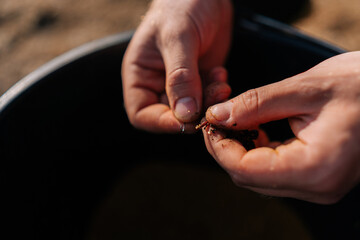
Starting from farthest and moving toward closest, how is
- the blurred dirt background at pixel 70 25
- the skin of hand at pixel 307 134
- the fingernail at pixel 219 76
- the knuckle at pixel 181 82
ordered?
the blurred dirt background at pixel 70 25, the fingernail at pixel 219 76, the knuckle at pixel 181 82, the skin of hand at pixel 307 134

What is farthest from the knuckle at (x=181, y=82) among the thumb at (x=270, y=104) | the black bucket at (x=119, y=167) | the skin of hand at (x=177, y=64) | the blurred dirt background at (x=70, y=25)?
the blurred dirt background at (x=70, y=25)

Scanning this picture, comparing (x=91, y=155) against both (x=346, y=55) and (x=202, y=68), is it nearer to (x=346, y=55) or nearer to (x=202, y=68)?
(x=202, y=68)

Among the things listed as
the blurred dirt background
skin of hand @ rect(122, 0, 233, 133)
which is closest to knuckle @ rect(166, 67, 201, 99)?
skin of hand @ rect(122, 0, 233, 133)

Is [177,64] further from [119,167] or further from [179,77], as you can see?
[119,167]

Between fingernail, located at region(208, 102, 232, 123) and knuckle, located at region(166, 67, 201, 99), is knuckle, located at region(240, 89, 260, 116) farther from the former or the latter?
knuckle, located at region(166, 67, 201, 99)

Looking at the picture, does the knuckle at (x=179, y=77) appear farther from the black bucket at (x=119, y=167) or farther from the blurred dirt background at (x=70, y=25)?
the blurred dirt background at (x=70, y=25)

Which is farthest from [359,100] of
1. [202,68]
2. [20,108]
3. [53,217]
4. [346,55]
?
[53,217]
